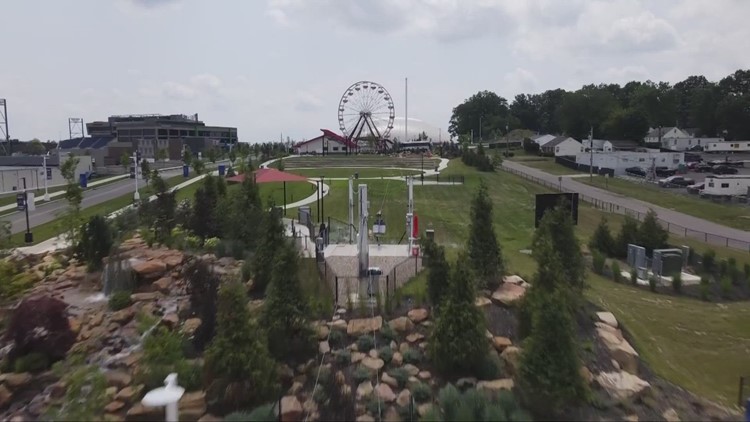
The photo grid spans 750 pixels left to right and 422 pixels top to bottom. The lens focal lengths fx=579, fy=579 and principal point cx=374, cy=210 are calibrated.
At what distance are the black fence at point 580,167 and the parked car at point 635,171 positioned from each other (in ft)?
8.62

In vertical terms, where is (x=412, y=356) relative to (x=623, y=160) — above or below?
below

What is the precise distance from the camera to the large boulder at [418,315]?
11.6 metres

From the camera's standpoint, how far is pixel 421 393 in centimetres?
934

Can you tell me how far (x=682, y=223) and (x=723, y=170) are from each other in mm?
38203

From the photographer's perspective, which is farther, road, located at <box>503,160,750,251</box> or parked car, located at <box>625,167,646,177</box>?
parked car, located at <box>625,167,646,177</box>

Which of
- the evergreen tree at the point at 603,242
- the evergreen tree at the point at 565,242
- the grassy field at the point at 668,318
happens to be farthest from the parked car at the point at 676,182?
the evergreen tree at the point at 565,242

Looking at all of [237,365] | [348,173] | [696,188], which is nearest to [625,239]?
[237,365]

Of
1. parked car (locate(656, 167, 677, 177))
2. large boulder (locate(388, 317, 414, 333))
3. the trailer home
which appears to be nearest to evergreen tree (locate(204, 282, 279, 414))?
large boulder (locate(388, 317, 414, 333))

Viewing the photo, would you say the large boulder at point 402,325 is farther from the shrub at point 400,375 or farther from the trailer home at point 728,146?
the trailer home at point 728,146

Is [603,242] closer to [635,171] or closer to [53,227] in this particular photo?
[53,227]

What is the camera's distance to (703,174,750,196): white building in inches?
1823

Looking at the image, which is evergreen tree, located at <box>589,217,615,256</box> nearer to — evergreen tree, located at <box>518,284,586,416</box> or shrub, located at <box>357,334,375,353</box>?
shrub, located at <box>357,334,375,353</box>

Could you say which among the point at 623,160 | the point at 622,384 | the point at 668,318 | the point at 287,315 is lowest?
the point at 668,318

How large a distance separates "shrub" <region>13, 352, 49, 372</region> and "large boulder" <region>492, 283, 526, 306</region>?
374 inches
